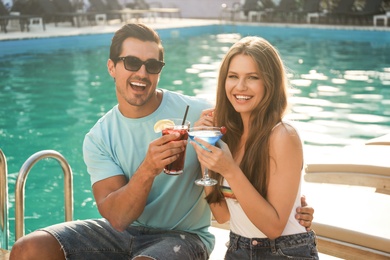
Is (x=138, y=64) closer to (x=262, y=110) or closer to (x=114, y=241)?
(x=262, y=110)

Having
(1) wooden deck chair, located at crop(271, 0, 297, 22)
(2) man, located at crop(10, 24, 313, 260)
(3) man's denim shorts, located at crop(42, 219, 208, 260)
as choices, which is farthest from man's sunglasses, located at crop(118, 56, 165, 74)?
(1) wooden deck chair, located at crop(271, 0, 297, 22)

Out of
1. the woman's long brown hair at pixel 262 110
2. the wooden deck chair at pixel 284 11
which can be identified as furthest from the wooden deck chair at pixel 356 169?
the wooden deck chair at pixel 284 11

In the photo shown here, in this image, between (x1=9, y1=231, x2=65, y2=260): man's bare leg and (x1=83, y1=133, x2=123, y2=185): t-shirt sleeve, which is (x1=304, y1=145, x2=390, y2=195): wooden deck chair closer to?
(x1=83, y1=133, x2=123, y2=185): t-shirt sleeve

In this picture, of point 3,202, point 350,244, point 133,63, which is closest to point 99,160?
point 133,63

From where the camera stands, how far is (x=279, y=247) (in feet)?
8.05

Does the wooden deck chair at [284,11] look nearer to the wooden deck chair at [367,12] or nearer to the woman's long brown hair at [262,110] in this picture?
the wooden deck chair at [367,12]

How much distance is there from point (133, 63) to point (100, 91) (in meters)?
8.37

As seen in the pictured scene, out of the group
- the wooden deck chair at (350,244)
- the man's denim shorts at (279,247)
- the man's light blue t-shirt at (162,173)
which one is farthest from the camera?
the wooden deck chair at (350,244)

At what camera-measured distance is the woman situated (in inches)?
93.1

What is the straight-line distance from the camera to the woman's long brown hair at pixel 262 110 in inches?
97.3

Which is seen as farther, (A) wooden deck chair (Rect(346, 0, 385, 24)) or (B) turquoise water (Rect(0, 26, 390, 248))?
(A) wooden deck chair (Rect(346, 0, 385, 24))

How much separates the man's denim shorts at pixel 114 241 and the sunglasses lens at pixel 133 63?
0.72 m

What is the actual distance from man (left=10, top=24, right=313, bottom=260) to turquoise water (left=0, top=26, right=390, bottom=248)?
273cm

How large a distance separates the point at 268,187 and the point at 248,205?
0.14 m
